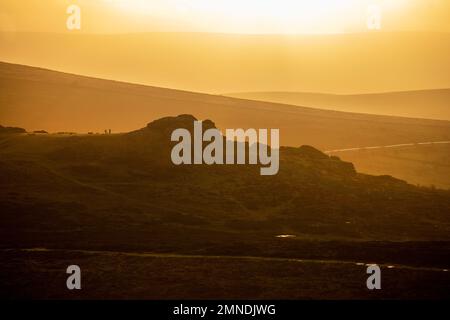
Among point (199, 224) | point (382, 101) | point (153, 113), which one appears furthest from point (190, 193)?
point (382, 101)

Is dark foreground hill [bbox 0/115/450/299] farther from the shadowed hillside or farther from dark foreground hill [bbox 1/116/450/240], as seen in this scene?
the shadowed hillside

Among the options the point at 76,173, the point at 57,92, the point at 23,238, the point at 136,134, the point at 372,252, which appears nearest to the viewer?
the point at 372,252

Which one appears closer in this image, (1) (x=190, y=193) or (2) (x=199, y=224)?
(2) (x=199, y=224)

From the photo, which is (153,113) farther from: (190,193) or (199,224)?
(199,224)

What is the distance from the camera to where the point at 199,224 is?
148 feet

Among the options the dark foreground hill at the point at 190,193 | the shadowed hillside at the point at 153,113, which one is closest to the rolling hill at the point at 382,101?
the shadowed hillside at the point at 153,113

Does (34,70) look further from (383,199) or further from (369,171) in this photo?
(383,199)

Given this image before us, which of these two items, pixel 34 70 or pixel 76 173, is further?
pixel 34 70

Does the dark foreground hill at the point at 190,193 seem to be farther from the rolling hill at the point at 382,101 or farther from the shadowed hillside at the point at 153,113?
the rolling hill at the point at 382,101

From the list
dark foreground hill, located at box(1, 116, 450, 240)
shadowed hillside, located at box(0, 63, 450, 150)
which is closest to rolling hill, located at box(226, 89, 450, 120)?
shadowed hillside, located at box(0, 63, 450, 150)

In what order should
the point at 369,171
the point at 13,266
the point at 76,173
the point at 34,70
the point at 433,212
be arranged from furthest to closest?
the point at 34,70 < the point at 369,171 < the point at 76,173 < the point at 433,212 < the point at 13,266

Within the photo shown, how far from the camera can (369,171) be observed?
83.3 m

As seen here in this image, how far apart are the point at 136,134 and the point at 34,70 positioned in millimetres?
85561
